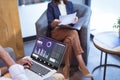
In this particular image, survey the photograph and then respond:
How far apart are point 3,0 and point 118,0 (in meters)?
1.61

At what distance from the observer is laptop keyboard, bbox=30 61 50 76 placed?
4.35ft

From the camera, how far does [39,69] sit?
1361 mm

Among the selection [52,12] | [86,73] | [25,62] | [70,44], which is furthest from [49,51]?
[52,12]

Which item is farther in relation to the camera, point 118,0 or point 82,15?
point 118,0

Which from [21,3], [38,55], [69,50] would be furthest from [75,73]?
[21,3]

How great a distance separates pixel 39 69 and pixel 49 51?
16 cm

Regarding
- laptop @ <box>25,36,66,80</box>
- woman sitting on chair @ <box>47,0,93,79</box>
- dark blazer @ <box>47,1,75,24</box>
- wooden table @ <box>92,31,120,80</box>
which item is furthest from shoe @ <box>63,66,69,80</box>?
laptop @ <box>25,36,66,80</box>

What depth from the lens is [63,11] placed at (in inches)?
95.7

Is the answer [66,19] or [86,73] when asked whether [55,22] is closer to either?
[66,19]

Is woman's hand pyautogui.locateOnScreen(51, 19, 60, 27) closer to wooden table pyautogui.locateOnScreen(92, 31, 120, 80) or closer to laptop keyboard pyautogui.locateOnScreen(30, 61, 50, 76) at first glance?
wooden table pyautogui.locateOnScreen(92, 31, 120, 80)

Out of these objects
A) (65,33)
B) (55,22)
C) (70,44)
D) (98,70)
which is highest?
(55,22)

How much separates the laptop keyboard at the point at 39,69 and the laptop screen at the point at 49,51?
6cm

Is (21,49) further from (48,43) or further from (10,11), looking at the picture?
(48,43)

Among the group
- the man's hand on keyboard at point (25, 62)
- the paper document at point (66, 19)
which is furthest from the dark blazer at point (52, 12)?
the man's hand on keyboard at point (25, 62)
